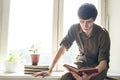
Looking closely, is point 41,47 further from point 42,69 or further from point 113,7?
point 113,7

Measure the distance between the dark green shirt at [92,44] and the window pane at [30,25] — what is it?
442mm

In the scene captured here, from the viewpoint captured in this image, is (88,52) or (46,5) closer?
(88,52)

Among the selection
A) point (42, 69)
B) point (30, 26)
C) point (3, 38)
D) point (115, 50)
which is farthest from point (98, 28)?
point (3, 38)

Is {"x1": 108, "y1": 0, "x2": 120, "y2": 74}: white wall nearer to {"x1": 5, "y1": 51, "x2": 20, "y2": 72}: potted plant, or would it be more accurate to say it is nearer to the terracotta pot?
the terracotta pot

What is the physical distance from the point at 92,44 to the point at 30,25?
0.80m

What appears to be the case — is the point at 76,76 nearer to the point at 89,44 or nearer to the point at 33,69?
the point at 89,44

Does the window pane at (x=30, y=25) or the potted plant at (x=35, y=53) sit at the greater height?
the window pane at (x=30, y=25)

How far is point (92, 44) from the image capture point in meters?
1.89

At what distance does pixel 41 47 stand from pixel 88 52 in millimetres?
633

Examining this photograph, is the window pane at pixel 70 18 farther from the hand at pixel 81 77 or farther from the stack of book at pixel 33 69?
the hand at pixel 81 77

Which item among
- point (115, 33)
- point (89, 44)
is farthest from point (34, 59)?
point (115, 33)

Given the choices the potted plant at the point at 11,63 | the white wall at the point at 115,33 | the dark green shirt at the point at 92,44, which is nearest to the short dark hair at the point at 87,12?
the dark green shirt at the point at 92,44

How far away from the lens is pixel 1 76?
198 cm

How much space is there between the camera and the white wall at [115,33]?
218 centimetres
